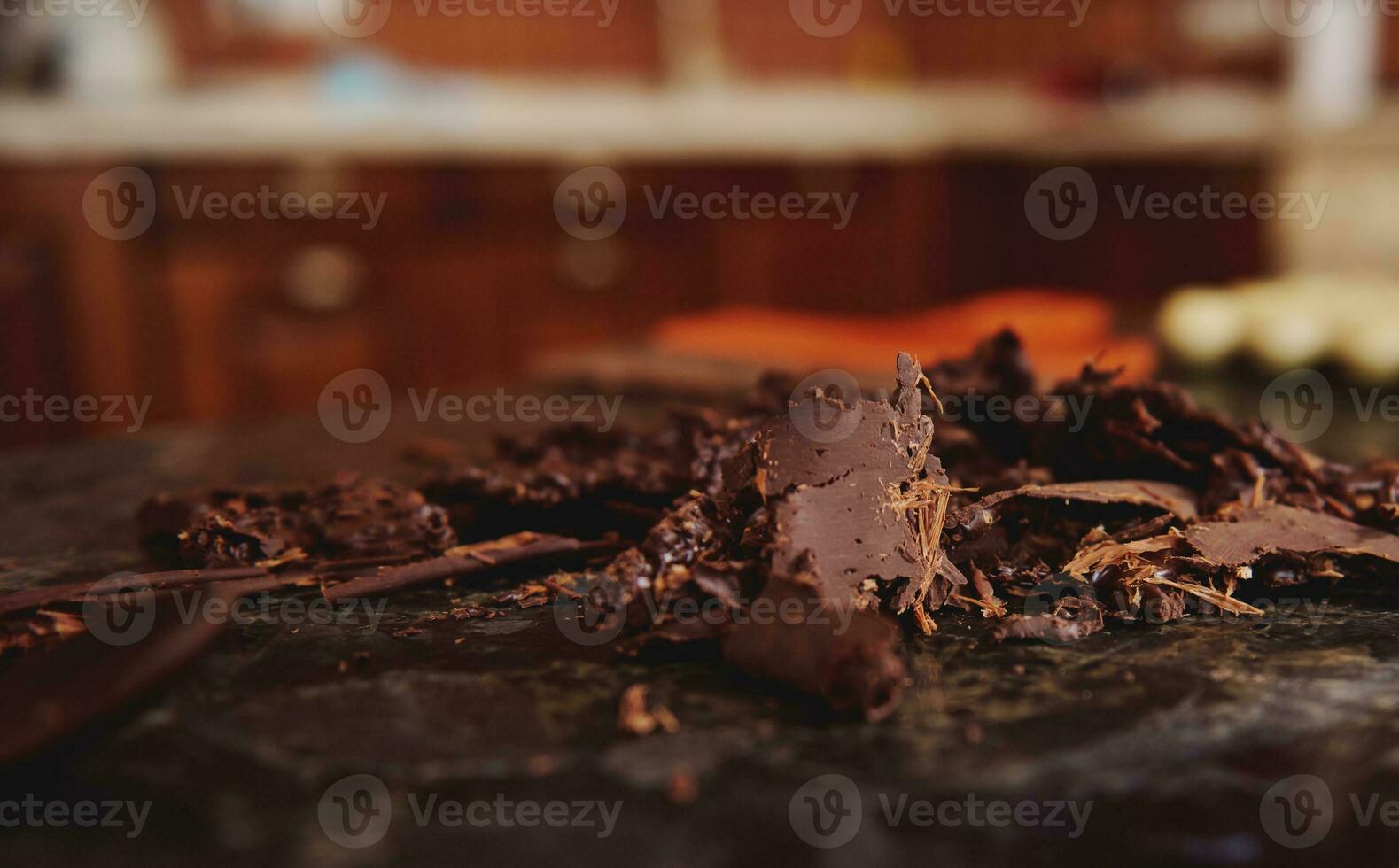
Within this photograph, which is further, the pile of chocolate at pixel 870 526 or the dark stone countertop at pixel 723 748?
the pile of chocolate at pixel 870 526

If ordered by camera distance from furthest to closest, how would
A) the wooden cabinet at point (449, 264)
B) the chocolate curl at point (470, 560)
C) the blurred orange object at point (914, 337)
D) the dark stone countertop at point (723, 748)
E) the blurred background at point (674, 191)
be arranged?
the wooden cabinet at point (449, 264), the blurred background at point (674, 191), the blurred orange object at point (914, 337), the chocolate curl at point (470, 560), the dark stone countertop at point (723, 748)

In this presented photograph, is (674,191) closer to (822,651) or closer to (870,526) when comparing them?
(870,526)

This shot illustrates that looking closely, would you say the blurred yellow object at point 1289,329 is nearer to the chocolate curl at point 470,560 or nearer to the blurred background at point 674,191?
the blurred background at point 674,191

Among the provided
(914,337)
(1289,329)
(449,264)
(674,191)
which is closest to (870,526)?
(914,337)

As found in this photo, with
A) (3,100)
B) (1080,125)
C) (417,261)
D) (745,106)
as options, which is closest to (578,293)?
(417,261)

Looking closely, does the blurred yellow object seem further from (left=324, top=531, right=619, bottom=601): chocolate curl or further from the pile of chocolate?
(left=324, top=531, right=619, bottom=601): chocolate curl

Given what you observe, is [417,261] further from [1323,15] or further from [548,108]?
[1323,15]

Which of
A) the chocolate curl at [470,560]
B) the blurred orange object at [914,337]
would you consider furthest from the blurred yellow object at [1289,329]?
the chocolate curl at [470,560]
